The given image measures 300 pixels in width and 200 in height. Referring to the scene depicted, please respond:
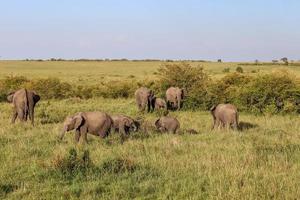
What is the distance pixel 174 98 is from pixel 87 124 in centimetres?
1212

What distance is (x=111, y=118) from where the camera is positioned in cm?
1362

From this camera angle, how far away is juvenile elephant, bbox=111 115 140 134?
1420cm

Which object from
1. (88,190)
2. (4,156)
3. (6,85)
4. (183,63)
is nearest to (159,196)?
(88,190)

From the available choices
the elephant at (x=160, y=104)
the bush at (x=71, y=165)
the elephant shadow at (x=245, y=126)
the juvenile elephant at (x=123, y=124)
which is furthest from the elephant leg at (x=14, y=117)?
the bush at (x=71, y=165)

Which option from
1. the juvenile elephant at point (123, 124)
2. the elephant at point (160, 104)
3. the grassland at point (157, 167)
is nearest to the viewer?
the grassland at point (157, 167)

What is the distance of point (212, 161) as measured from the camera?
1000cm

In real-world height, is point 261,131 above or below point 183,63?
below

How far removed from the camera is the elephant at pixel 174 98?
79.8 ft

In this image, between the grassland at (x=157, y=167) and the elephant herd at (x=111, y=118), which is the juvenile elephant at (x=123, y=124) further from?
the grassland at (x=157, y=167)

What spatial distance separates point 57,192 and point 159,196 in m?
1.66

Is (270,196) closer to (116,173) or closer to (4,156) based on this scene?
(116,173)

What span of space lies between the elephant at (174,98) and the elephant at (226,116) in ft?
22.2

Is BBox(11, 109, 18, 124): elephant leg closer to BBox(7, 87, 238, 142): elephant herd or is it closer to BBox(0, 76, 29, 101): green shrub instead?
BBox(7, 87, 238, 142): elephant herd

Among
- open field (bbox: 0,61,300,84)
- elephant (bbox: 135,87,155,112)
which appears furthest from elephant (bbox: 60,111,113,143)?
open field (bbox: 0,61,300,84)
